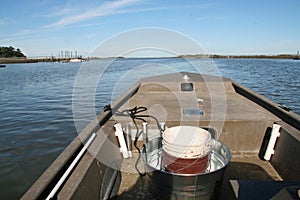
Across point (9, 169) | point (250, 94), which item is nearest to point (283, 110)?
point (250, 94)

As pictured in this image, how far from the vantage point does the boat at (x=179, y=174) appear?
1.66 m

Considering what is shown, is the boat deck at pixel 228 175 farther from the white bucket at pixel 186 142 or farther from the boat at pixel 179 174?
the white bucket at pixel 186 142

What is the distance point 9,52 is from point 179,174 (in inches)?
4362

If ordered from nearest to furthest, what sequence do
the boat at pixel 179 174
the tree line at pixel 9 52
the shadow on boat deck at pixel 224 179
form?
the boat at pixel 179 174 < the shadow on boat deck at pixel 224 179 < the tree line at pixel 9 52

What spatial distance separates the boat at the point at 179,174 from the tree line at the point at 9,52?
343ft

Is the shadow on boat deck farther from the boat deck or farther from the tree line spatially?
the tree line

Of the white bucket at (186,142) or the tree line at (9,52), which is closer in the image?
the white bucket at (186,142)

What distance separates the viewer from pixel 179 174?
65.9 inches

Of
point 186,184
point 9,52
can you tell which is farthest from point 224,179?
point 9,52

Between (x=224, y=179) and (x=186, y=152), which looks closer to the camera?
(x=186, y=152)

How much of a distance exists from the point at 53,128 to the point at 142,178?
5119mm

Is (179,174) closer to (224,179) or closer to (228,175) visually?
(224,179)

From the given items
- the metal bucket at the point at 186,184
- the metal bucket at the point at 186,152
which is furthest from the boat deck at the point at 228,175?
the metal bucket at the point at 186,152

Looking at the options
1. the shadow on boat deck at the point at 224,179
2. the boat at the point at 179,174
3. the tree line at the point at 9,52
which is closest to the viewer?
the boat at the point at 179,174
